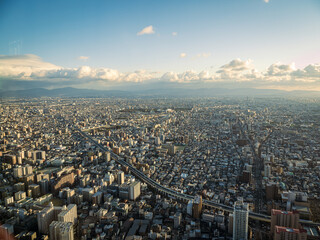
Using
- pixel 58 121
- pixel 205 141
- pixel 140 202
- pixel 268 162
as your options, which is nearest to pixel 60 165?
pixel 140 202

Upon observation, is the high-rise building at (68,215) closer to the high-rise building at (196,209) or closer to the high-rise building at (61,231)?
the high-rise building at (61,231)

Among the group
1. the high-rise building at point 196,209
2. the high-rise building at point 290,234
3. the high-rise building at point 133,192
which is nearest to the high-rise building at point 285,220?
the high-rise building at point 290,234

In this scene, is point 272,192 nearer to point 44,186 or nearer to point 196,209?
point 196,209

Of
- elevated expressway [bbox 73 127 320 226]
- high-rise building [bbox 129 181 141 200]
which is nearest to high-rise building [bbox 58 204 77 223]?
high-rise building [bbox 129 181 141 200]

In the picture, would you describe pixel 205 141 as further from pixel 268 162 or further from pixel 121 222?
pixel 121 222

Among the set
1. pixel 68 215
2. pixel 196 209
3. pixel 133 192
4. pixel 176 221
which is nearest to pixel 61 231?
pixel 68 215

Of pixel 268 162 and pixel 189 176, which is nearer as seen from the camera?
pixel 189 176
